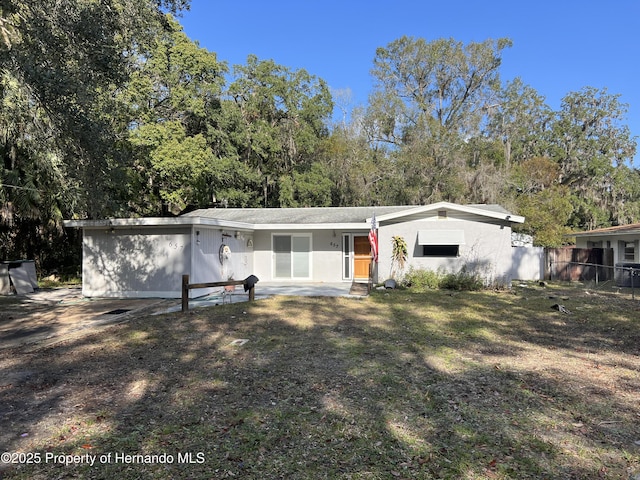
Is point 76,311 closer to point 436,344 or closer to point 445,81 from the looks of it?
point 436,344

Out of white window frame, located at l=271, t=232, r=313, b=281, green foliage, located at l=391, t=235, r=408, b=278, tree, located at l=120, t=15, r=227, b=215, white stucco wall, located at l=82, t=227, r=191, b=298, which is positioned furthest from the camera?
tree, located at l=120, t=15, r=227, b=215

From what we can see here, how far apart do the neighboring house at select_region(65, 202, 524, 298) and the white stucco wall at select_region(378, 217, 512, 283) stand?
0.03 metres

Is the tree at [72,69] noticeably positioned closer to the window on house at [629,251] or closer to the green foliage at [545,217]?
the green foliage at [545,217]

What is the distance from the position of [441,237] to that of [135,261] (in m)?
9.73

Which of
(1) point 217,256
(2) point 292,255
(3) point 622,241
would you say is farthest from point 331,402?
(3) point 622,241

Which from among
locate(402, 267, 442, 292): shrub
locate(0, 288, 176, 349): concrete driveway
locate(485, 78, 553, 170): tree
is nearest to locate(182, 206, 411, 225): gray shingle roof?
locate(402, 267, 442, 292): shrub

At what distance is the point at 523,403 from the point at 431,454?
62.6 inches

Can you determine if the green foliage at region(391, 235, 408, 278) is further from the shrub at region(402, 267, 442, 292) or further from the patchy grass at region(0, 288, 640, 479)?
the patchy grass at region(0, 288, 640, 479)

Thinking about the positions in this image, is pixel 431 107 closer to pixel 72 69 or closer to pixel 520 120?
pixel 520 120

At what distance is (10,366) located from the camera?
5695 millimetres

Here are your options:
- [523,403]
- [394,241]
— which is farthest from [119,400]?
[394,241]

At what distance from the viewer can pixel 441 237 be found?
543 inches

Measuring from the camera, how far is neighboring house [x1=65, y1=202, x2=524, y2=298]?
Result: 12008 millimetres

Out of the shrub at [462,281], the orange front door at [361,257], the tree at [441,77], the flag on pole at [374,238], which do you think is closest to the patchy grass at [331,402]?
the shrub at [462,281]
